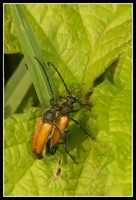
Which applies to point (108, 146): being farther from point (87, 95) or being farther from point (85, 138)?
point (87, 95)

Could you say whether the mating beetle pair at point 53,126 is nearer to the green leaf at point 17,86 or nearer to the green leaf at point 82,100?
the green leaf at point 82,100

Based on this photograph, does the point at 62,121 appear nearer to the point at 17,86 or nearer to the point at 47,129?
the point at 47,129

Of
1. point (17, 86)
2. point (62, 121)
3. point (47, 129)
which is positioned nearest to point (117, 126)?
point (62, 121)

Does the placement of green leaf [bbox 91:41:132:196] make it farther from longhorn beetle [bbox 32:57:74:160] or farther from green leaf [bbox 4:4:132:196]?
longhorn beetle [bbox 32:57:74:160]

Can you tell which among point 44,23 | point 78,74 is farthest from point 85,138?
point 44,23

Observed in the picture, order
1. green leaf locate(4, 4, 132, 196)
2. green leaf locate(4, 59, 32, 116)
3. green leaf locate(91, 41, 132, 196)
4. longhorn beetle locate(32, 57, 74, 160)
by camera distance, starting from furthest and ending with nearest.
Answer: green leaf locate(4, 59, 32, 116) → longhorn beetle locate(32, 57, 74, 160) → green leaf locate(4, 4, 132, 196) → green leaf locate(91, 41, 132, 196)

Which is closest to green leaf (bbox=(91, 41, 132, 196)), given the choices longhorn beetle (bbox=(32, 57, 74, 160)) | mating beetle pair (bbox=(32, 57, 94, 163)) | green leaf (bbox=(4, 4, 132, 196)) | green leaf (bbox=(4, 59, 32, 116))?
green leaf (bbox=(4, 4, 132, 196))
